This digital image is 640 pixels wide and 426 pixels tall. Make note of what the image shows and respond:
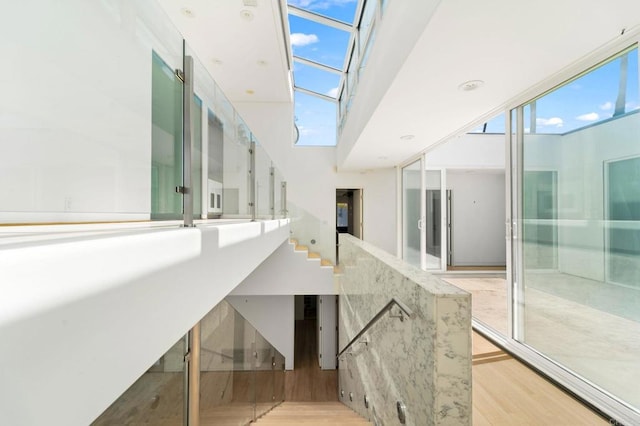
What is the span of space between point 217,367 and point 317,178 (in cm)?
531

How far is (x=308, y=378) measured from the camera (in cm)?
640

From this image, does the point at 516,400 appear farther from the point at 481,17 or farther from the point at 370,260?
the point at 481,17

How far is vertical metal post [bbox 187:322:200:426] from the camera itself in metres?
3.56

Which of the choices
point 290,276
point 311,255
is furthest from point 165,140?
point 311,255

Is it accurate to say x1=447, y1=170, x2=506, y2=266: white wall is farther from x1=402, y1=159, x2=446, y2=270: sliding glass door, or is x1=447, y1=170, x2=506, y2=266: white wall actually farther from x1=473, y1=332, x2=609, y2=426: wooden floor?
x1=473, y1=332, x2=609, y2=426: wooden floor

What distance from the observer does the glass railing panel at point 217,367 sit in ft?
14.1

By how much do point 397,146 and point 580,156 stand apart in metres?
3.16

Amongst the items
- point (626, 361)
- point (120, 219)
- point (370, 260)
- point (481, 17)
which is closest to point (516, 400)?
point (626, 361)

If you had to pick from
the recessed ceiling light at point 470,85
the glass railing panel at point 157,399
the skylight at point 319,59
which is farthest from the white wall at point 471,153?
the glass railing panel at point 157,399

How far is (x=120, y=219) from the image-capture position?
1.29 meters

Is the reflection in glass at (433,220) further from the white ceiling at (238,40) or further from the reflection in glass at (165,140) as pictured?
the reflection in glass at (165,140)

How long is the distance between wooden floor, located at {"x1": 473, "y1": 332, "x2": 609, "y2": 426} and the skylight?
617 cm

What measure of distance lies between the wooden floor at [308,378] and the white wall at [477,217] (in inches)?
208

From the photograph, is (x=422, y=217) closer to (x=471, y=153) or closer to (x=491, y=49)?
Answer: (x=471, y=153)
